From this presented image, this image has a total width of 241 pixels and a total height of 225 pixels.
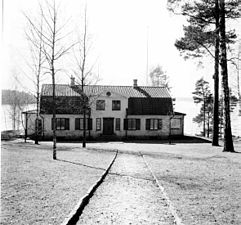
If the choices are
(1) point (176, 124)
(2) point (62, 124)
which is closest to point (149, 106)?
(1) point (176, 124)

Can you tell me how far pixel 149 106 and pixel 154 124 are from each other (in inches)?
91.4

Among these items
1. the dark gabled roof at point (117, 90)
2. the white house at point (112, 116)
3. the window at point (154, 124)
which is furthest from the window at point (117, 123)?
the window at point (154, 124)

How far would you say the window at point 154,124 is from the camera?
3728 cm

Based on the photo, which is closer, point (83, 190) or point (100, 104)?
point (83, 190)

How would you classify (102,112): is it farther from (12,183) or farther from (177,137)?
(12,183)

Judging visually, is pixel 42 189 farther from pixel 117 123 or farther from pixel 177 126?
pixel 177 126

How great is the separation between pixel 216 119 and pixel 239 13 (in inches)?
349

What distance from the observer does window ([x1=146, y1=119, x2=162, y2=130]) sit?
3728 centimetres

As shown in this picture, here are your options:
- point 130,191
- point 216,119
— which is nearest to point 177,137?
point 216,119

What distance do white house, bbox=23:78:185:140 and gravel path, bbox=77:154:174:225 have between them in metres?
24.9

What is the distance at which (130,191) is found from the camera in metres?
9.03

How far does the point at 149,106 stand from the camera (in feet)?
124

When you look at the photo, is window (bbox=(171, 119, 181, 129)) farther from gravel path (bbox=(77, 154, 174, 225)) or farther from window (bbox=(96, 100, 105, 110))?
gravel path (bbox=(77, 154, 174, 225))

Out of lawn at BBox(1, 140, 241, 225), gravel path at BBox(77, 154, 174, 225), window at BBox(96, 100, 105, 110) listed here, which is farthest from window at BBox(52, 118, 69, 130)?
gravel path at BBox(77, 154, 174, 225)
